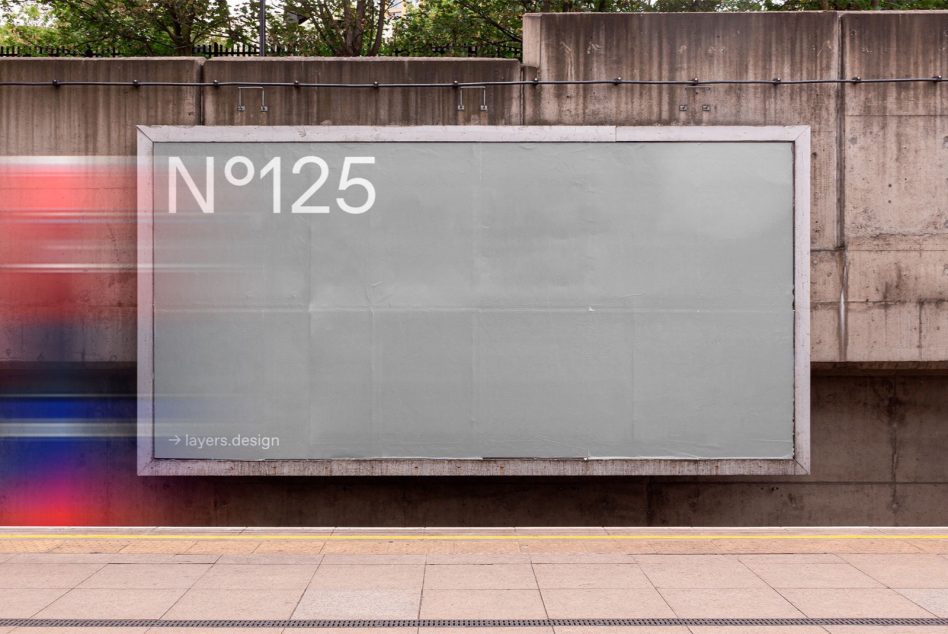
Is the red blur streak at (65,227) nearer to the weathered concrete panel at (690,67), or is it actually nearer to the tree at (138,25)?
the weathered concrete panel at (690,67)

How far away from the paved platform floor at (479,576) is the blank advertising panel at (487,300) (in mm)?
946

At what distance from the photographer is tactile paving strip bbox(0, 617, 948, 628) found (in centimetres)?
600

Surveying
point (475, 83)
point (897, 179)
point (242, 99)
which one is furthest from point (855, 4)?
point (242, 99)

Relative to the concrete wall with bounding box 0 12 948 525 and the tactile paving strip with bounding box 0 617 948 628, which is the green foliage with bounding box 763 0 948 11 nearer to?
the concrete wall with bounding box 0 12 948 525

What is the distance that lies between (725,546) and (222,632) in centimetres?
510

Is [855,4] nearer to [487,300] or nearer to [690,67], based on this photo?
[690,67]

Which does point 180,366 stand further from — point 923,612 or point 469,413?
point 923,612

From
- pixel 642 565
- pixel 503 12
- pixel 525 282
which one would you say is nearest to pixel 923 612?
pixel 642 565

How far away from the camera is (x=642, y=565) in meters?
7.45

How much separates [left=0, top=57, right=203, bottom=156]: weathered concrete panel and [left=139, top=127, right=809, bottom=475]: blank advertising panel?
0.72 m

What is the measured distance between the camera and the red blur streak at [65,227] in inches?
359

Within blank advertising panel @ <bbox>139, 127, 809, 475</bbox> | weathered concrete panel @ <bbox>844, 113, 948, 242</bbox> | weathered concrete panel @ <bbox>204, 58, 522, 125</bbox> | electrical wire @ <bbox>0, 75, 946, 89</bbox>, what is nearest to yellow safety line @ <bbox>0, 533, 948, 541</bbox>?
blank advertising panel @ <bbox>139, 127, 809, 475</bbox>

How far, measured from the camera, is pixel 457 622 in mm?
6070

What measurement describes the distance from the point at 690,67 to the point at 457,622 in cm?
681
